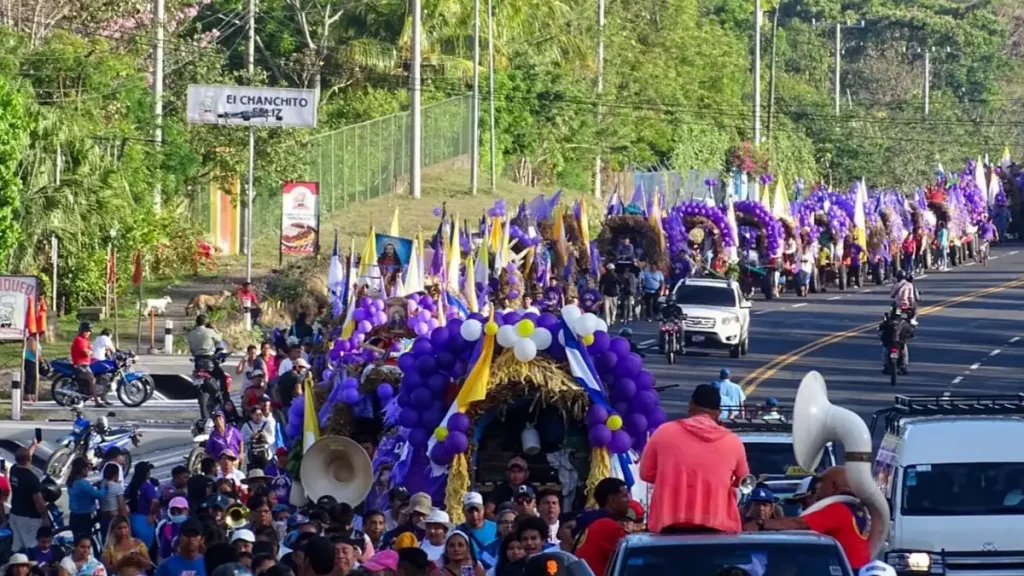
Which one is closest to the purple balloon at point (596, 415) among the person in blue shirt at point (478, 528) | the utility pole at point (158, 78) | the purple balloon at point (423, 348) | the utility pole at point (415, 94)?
the purple balloon at point (423, 348)

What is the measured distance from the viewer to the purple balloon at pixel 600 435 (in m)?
18.7

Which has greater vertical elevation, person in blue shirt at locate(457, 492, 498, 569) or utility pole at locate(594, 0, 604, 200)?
utility pole at locate(594, 0, 604, 200)

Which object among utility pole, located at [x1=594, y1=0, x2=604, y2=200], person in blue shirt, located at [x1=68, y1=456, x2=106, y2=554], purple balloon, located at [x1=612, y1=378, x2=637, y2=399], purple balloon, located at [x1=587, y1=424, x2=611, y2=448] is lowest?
person in blue shirt, located at [x1=68, y1=456, x2=106, y2=554]

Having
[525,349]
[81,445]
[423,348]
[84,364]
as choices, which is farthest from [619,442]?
[84,364]

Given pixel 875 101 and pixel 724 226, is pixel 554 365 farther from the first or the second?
pixel 875 101

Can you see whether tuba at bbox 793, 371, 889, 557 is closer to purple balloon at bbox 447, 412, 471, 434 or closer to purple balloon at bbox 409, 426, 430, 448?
purple balloon at bbox 447, 412, 471, 434

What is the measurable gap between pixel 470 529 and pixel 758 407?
24.0ft

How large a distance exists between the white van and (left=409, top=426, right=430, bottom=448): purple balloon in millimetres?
3675

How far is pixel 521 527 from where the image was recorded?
41.1 feet

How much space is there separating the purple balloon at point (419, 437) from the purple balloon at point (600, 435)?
1.47 metres

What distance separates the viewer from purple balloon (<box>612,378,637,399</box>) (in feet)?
62.5

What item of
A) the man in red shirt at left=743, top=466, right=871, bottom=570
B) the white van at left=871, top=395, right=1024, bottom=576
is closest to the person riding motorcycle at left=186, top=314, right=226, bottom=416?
the white van at left=871, top=395, right=1024, bottom=576

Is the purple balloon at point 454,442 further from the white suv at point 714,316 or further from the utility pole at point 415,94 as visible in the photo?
the utility pole at point 415,94

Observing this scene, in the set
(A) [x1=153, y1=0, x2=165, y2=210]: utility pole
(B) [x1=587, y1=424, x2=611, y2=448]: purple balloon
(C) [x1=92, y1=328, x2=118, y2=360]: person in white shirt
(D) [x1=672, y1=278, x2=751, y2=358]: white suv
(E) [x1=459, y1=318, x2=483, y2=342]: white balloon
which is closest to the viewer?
(B) [x1=587, y1=424, x2=611, y2=448]: purple balloon
